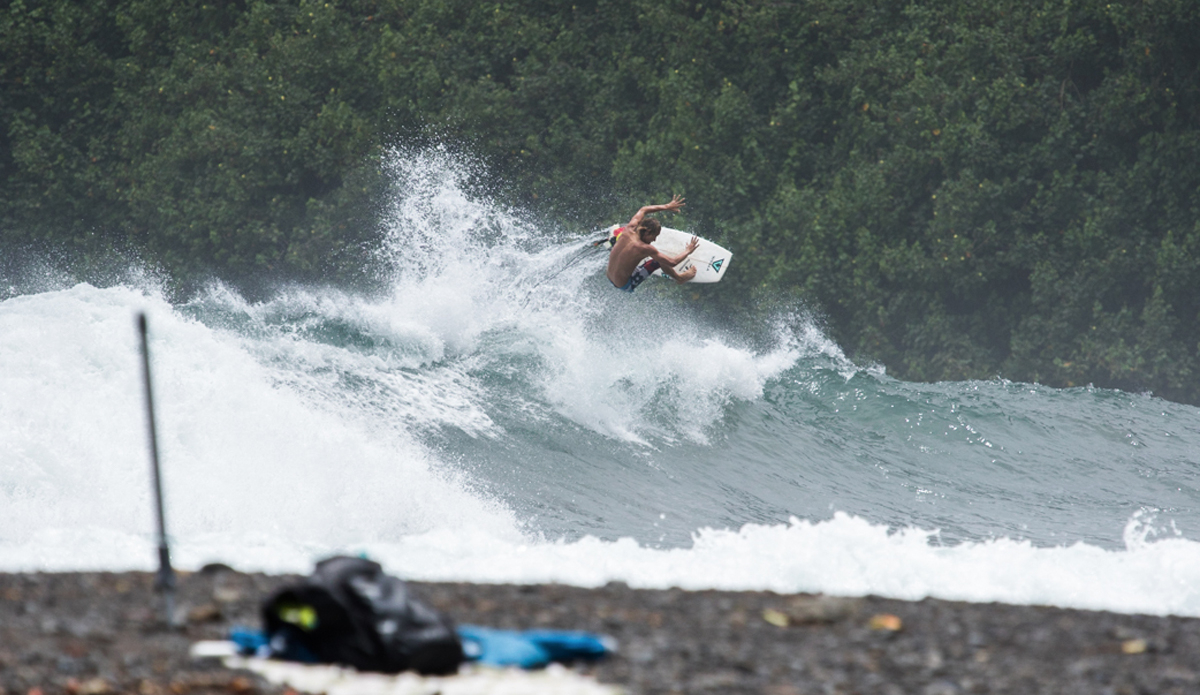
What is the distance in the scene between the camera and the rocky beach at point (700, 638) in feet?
12.1

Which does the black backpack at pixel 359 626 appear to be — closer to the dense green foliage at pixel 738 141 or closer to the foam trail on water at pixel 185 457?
the foam trail on water at pixel 185 457

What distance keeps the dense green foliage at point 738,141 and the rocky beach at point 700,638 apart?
20.4 m

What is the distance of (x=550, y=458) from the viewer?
12.0 meters

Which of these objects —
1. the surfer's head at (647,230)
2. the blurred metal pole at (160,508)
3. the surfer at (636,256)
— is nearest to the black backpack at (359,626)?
the blurred metal pole at (160,508)

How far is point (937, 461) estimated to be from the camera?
560 inches

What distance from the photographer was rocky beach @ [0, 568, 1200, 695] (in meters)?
3.69

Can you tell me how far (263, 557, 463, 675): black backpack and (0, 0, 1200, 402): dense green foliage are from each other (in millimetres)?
21909

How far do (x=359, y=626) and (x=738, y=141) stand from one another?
23300 millimetres

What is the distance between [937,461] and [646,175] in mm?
13255

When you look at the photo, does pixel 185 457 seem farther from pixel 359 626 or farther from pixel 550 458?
pixel 359 626

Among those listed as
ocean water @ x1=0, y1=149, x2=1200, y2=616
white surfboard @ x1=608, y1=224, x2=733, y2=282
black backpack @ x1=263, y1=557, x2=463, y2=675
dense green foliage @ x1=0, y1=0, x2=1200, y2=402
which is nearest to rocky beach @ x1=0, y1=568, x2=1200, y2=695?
black backpack @ x1=263, y1=557, x2=463, y2=675

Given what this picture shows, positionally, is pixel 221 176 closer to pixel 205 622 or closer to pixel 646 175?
→ pixel 646 175

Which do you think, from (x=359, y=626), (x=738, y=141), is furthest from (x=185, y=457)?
(x=738, y=141)

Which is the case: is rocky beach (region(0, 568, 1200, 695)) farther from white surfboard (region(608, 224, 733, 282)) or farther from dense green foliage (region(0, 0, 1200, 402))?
dense green foliage (region(0, 0, 1200, 402))
